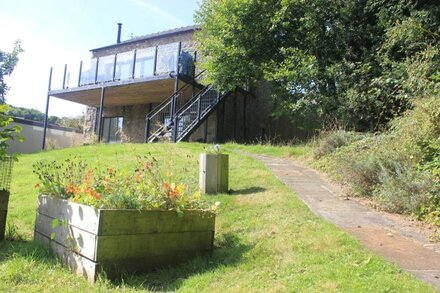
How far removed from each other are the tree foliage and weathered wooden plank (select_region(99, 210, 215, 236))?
696 cm

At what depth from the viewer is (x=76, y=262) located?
3799 millimetres

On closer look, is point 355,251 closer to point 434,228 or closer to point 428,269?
point 428,269

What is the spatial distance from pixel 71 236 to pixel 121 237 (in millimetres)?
595

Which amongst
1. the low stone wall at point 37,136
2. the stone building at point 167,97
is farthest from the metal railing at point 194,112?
the low stone wall at point 37,136

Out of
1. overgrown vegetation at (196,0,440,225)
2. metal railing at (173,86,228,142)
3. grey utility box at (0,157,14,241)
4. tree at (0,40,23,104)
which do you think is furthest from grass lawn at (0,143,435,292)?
tree at (0,40,23,104)

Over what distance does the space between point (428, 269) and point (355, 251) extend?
629 mm

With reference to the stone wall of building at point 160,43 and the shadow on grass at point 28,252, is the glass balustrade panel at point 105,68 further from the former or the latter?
the shadow on grass at point 28,252

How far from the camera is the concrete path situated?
369 cm

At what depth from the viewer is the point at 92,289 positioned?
11.1 feet

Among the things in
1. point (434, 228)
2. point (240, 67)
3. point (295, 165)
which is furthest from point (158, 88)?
point (434, 228)

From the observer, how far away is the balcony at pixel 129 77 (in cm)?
1543

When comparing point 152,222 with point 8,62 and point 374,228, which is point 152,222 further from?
point 8,62

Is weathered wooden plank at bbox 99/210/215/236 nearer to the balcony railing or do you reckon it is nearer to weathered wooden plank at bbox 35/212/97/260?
weathered wooden plank at bbox 35/212/97/260

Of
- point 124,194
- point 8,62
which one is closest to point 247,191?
point 124,194
